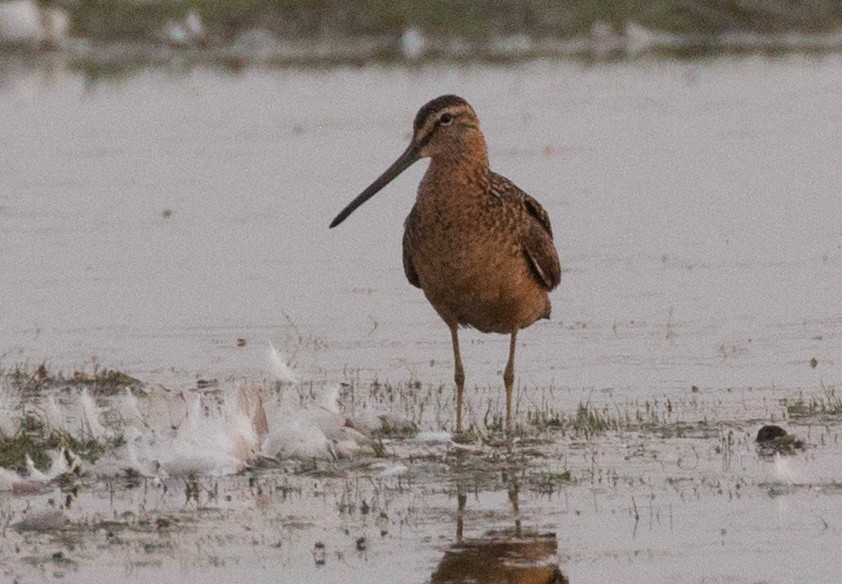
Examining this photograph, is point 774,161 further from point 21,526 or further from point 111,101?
point 21,526

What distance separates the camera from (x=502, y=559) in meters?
7.99

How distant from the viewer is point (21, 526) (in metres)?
8.55

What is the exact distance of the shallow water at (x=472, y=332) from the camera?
8414 millimetres

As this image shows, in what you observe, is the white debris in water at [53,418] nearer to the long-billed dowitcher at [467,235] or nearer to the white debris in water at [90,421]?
the white debris in water at [90,421]

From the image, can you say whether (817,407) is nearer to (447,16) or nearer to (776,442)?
(776,442)

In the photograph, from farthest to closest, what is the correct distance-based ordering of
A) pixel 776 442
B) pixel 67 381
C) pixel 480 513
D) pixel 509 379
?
1. pixel 67 381
2. pixel 509 379
3. pixel 776 442
4. pixel 480 513

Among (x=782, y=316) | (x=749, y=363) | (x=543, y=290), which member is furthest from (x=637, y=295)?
(x=543, y=290)

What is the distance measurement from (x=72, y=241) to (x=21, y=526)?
10.6 m

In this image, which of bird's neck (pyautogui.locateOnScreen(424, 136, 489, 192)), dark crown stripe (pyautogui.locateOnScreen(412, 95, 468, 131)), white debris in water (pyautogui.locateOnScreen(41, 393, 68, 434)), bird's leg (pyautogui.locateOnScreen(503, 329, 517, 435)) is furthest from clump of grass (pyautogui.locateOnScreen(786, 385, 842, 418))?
white debris in water (pyautogui.locateOnScreen(41, 393, 68, 434))

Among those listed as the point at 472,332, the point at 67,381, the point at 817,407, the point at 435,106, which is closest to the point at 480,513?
the point at 817,407

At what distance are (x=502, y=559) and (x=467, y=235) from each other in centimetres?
304

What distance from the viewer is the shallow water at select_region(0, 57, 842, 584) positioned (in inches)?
331

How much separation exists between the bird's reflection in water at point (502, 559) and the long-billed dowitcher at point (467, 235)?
2310mm

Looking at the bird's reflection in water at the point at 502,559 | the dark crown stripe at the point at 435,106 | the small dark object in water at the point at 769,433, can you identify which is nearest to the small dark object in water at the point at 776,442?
the small dark object in water at the point at 769,433
